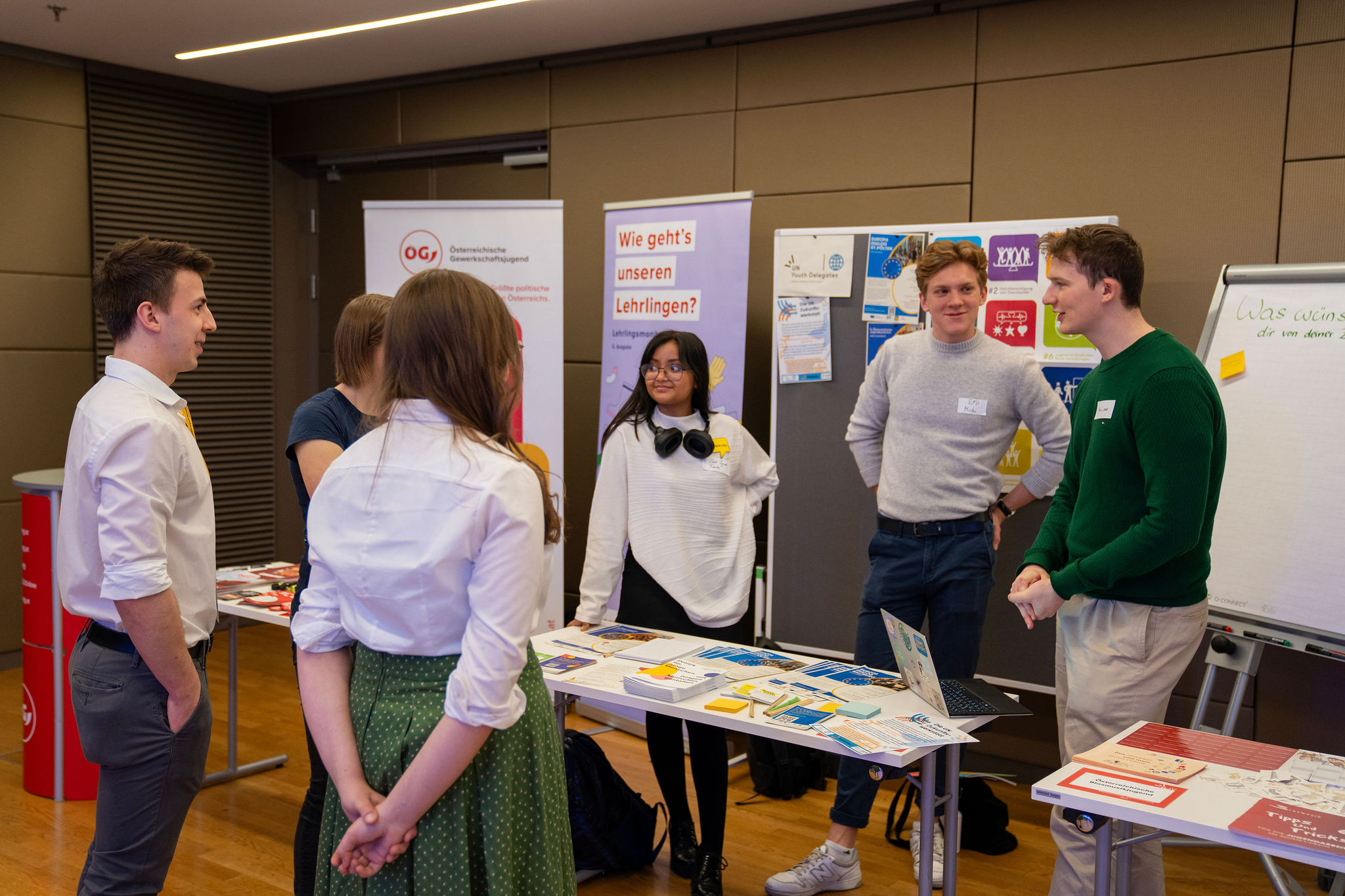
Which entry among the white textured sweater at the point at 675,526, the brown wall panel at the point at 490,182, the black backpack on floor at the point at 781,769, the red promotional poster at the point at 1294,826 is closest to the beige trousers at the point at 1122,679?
the red promotional poster at the point at 1294,826

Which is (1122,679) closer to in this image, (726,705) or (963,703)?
(963,703)

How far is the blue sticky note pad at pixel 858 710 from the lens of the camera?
215 centimetres

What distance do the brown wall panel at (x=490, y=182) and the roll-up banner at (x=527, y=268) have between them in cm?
73

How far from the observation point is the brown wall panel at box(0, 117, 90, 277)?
507cm

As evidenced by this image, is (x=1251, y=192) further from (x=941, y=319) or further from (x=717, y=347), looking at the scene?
(x=717, y=347)

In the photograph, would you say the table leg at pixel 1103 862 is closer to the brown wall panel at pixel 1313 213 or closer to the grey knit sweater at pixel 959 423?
the grey knit sweater at pixel 959 423

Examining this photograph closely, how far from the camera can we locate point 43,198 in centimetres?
520

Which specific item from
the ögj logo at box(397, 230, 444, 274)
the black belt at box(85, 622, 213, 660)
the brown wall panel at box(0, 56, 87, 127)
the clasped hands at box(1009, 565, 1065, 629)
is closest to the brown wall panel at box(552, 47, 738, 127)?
the ögj logo at box(397, 230, 444, 274)

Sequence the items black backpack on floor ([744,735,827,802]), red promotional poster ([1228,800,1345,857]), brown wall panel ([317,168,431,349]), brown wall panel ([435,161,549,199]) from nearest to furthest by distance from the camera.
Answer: red promotional poster ([1228,800,1345,857])
black backpack on floor ([744,735,827,802])
brown wall panel ([435,161,549,199])
brown wall panel ([317,168,431,349])

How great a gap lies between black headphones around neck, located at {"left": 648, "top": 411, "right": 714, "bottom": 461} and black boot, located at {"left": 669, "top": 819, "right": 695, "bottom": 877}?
42.9 inches

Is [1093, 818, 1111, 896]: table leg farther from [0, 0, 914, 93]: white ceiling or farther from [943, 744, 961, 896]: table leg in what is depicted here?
[0, 0, 914, 93]: white ceiling

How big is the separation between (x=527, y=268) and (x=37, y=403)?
274cm

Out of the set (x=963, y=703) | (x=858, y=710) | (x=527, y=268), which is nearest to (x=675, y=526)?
(x=858, y=710)

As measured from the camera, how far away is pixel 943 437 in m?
3.10
